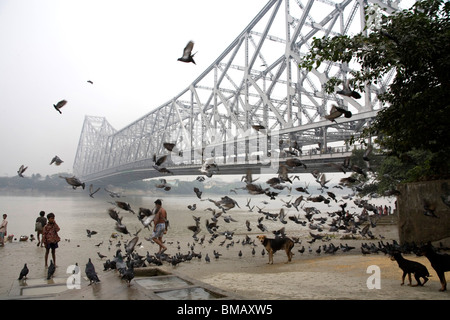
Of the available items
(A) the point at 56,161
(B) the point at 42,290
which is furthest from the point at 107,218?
(B) the point at 42,290

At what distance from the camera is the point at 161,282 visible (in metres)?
5.64

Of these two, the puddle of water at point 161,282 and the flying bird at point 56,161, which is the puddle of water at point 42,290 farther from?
the flying bird at point 56,161

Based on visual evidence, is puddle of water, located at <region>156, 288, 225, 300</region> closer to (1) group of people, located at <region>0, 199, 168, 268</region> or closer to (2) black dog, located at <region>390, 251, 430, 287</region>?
(2) black dog, located at <region>390, 251, 430, 287</region>

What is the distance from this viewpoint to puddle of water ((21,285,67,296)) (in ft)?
18.0

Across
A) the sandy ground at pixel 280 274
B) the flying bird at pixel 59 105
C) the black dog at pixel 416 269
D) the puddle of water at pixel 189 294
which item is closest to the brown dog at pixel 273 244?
the sandy ground at pixel 280 274

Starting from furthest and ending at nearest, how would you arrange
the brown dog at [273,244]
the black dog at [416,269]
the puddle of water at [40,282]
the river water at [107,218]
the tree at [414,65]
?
1. the river water at [107,218]
2. the brown dog at [273,244]
3. the tree at [414,65]
4. the puddle of water at [40,282]
5. the black dog at [416,269]

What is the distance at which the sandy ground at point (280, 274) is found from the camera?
4.61 metres

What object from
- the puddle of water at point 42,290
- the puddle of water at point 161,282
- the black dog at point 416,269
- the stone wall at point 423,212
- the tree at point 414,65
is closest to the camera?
the black dog at point 416,269

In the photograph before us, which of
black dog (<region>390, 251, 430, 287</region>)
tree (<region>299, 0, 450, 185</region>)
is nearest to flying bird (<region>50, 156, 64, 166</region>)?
tree (<region>299, 0, 450, 185</region>)

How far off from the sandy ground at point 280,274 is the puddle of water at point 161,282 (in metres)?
0.55

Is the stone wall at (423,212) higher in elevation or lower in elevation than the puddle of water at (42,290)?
higher

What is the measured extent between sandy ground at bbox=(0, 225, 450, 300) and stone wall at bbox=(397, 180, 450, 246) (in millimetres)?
803

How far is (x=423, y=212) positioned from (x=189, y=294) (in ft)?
18.9
